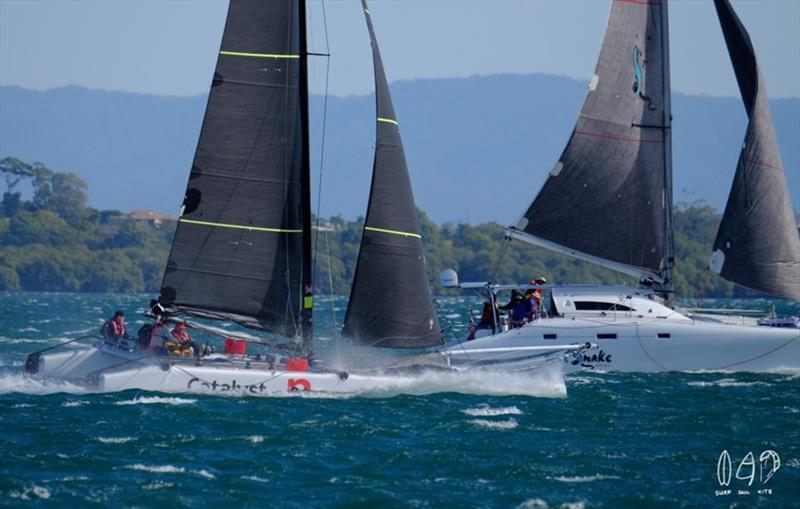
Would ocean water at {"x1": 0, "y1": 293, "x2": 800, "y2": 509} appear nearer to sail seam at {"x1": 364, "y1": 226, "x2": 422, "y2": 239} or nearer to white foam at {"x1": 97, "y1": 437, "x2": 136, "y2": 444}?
white foam at {"x1": 97, "y1": 437, "x2": 136, "y2": 444}

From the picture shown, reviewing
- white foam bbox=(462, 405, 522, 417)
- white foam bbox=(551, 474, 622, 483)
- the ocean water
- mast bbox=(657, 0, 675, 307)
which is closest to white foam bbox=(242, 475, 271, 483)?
the ocean water

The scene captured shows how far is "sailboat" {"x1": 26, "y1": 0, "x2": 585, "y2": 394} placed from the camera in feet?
97.5

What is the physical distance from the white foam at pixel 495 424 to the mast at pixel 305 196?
4.76 meters

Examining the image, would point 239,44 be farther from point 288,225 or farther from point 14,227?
point 14,227

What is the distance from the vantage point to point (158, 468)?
72.0 feet

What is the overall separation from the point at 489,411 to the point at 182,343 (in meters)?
6.50

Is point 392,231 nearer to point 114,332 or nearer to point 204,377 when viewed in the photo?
point 204,377

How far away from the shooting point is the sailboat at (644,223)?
36625 millimetres

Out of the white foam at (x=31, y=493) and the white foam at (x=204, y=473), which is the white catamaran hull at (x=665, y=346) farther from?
the white foam at (x=31, y=493)

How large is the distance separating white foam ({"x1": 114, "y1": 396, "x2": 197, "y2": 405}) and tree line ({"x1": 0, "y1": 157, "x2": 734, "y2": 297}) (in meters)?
99.2

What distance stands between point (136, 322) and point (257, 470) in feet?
145

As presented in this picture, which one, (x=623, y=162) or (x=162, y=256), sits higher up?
(x=623, y=162)

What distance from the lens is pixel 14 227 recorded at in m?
159

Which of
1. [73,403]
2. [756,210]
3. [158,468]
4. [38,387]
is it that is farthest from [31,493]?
[756,210]
